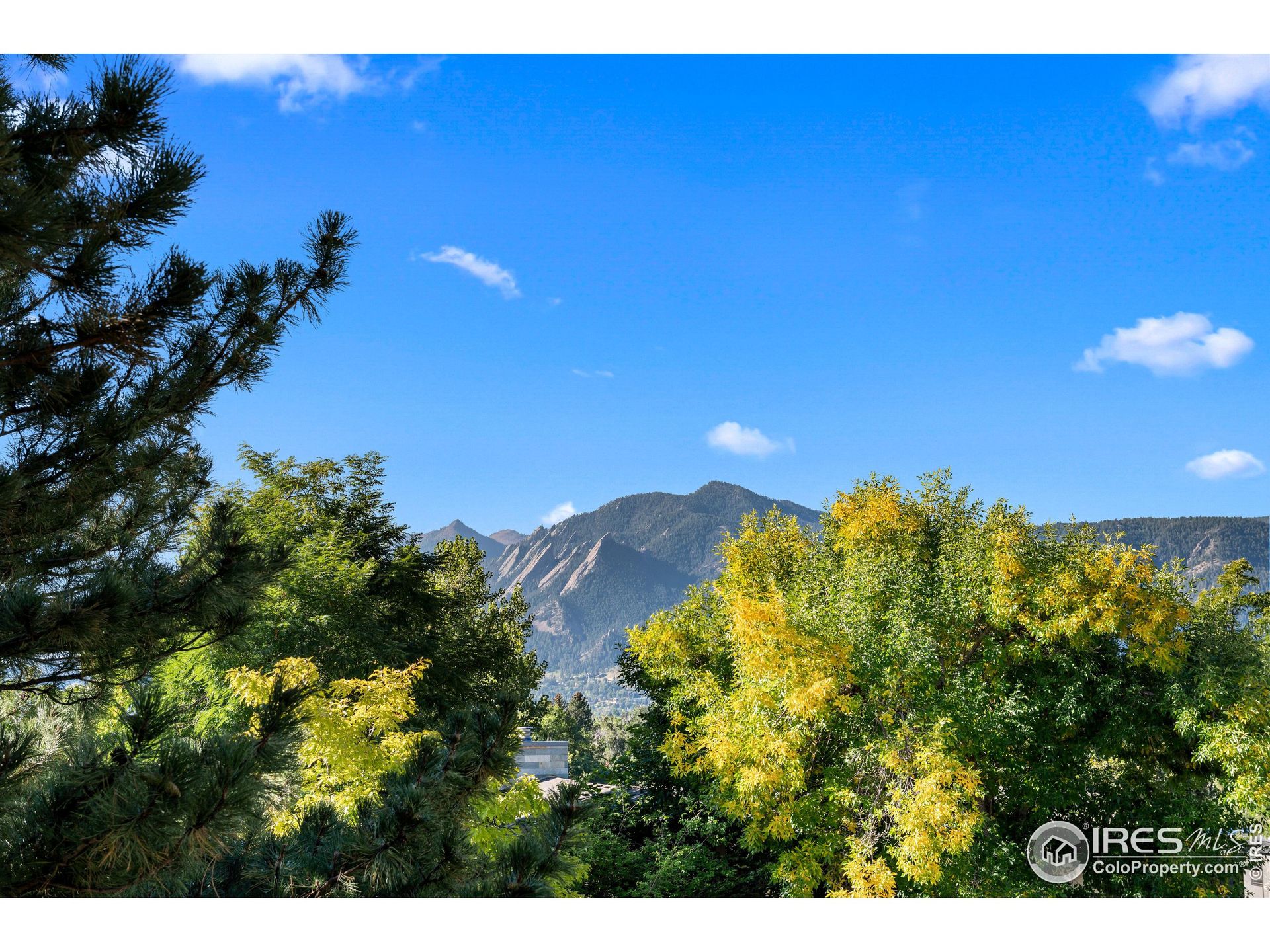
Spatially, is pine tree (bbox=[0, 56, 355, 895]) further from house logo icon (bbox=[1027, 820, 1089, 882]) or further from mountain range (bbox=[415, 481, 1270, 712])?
mountain range (bbox=[415, 481, 1270, 712])

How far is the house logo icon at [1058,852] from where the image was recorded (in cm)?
616

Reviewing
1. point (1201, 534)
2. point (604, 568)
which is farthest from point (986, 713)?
point (604, 568)

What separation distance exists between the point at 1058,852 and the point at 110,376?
7.20 metres

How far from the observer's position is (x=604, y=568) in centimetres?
7750

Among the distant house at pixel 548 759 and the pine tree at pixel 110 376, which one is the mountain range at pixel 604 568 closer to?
the distant house at pixel 548 759

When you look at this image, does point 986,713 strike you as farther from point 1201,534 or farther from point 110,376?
point 1201,534

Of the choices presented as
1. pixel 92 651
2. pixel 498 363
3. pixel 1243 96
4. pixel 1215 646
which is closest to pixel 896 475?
pixel 1215 646

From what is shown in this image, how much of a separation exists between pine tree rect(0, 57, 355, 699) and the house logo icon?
6.41 metres

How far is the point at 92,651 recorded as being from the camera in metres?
1.76

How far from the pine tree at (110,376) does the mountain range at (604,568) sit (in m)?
68.2

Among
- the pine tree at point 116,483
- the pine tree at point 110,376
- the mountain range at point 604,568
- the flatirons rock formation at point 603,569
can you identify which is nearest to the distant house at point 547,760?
the pine tree at point 116,483

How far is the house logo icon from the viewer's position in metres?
6.16

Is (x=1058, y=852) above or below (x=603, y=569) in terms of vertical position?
below
